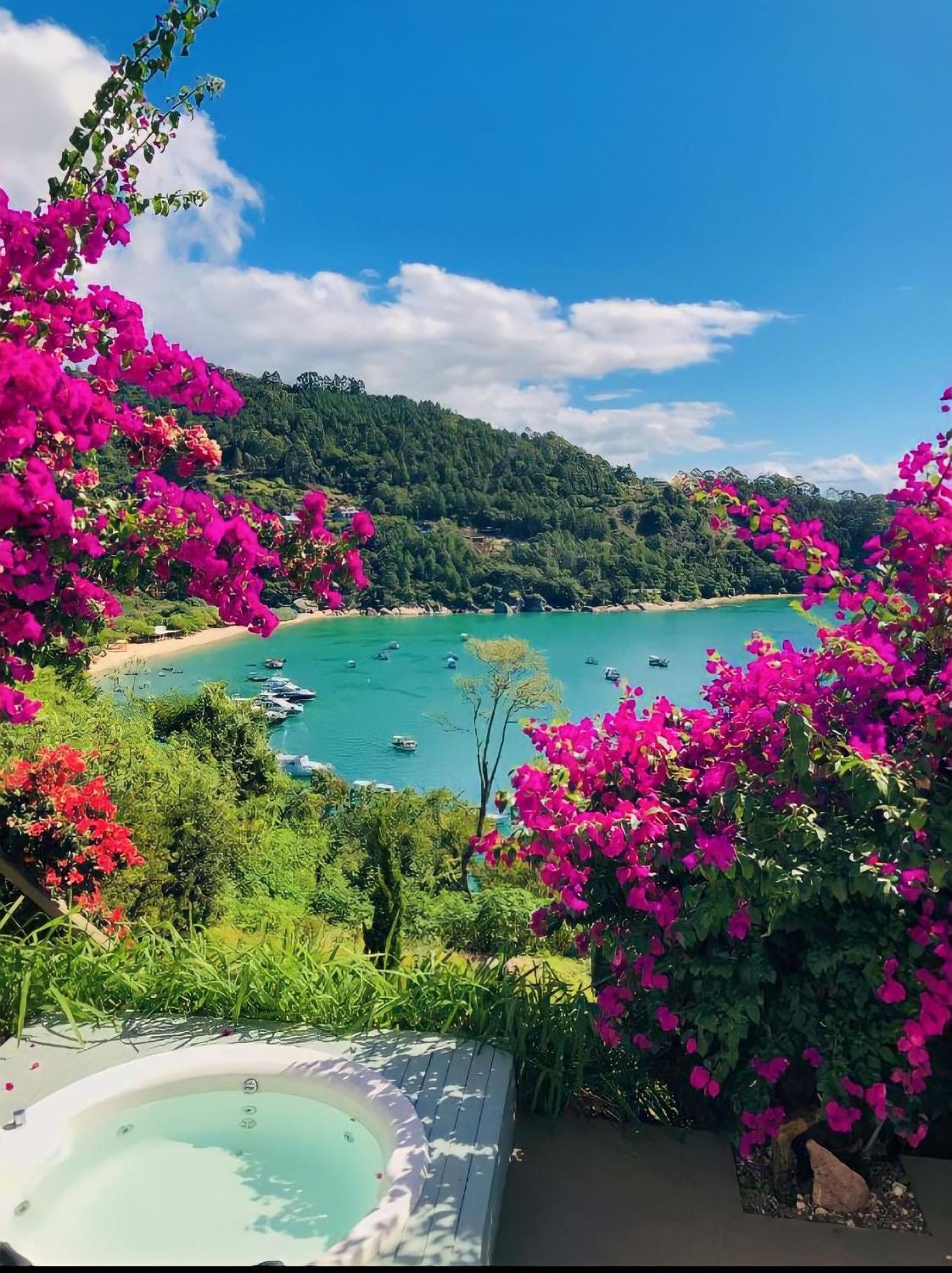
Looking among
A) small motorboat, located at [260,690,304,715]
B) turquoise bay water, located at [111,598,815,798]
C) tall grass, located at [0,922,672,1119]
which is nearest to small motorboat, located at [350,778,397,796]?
turquoise bay water, located at [111,598,815,798]

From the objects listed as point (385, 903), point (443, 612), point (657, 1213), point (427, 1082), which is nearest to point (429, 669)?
point (443, 612)

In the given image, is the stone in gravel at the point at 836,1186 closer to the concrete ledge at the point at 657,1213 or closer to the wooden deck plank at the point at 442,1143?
the concrete ledge at the point at 657,1213

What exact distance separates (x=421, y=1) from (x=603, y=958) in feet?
30.6

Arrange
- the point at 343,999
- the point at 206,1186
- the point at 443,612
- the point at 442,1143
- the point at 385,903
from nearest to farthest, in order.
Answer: the point at 442,1143 < the point at 206,1186 < the point at 343,999 < the point at 385,903 < the point at 443,612

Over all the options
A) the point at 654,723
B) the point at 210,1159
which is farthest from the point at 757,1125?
the point at 210,1159

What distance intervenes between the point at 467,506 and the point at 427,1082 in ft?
226

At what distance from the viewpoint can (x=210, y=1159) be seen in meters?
2.85

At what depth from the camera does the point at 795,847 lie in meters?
2.36

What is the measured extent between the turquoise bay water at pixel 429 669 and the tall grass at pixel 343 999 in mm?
22681

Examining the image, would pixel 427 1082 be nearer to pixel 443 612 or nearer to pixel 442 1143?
pixel 442 1143

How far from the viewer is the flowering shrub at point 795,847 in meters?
2.28

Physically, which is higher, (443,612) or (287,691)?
(443,612)

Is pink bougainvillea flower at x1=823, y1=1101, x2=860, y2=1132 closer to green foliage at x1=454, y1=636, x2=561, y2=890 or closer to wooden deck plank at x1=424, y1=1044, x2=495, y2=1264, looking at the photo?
wooden deck plank at x1=424, y1=1044, x2=495, y2=1264

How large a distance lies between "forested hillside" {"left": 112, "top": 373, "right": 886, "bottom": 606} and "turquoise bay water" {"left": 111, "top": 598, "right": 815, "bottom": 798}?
2.66 meters
